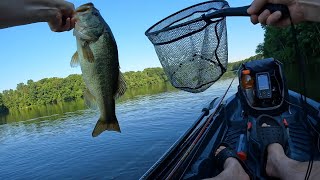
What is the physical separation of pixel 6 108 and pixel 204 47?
99.0 m

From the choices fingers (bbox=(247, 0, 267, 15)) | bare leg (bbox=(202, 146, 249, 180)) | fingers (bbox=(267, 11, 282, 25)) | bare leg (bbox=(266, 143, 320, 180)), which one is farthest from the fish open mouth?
bare leg (bbox=(266, 143, 320, 180))

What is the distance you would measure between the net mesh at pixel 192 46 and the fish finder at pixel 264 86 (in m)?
1.86

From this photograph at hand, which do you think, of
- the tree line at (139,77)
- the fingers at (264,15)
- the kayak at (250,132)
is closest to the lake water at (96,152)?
the tree line at (139,77)

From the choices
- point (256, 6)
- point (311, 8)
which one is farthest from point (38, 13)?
point (311, 8)

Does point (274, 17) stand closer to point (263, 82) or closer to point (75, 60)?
point (75, 60)

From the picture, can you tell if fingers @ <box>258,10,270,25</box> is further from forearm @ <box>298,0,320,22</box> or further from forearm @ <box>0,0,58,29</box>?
forearm @ <box>0,0,58,29</box>

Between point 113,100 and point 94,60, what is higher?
point 94,60

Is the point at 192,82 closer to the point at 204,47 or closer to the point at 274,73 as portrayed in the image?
the point at 204,47

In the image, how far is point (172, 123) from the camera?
1803 cm

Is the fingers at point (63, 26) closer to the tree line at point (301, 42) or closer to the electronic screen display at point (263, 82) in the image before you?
the electronic screen display at point (263, 82)

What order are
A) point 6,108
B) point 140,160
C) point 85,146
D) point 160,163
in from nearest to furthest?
point 160,163 < point 140,160 < point 85,146 < point 6,108

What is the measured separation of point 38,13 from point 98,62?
648mm

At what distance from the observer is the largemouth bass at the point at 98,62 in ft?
7.38

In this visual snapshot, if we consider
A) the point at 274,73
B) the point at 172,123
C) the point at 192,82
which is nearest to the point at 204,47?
the point at 192,82
